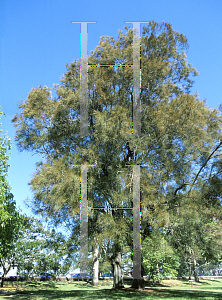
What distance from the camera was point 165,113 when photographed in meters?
8.71

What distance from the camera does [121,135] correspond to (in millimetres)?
8461

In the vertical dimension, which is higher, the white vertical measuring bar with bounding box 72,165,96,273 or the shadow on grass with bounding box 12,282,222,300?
the white vertical measuring bar with bounding box 72,165,96,273

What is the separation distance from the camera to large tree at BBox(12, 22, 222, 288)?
8.41 meters

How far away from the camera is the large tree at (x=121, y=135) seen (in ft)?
27.6

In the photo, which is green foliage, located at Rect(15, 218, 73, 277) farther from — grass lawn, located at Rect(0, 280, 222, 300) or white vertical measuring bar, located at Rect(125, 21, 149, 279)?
white vertical measuring bar, located at Rect(125, 21, 149, 279)

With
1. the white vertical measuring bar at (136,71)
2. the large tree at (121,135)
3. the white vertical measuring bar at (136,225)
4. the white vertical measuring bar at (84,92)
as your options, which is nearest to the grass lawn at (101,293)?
the white vertical measuring bar at (136,225)

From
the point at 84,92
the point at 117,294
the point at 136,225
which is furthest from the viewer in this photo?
the point at 84,92

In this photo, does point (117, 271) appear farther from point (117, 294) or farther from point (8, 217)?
point (8, 217)

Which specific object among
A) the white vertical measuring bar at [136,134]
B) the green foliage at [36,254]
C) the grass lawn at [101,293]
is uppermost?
the white vertical measuring bar at [136,134]

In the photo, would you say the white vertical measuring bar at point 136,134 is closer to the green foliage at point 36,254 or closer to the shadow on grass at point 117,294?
the shadow on grass at point 117,294

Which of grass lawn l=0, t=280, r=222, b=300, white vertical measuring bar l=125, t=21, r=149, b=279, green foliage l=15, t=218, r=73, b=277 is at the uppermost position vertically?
white vertical measuring bar l=125, t=21, r=149, b=279

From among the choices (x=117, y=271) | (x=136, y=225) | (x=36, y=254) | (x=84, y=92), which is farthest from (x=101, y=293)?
(x=84, y=92)

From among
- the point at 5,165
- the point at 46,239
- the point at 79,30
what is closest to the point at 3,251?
the point at 46,239

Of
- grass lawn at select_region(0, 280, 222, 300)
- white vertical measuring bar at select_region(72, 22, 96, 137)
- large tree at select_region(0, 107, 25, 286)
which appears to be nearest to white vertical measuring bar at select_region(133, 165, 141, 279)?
grass lawn at select_region(0, 280, 222, 300)
